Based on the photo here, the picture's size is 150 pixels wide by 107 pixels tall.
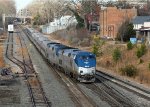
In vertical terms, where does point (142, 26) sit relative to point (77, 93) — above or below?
above

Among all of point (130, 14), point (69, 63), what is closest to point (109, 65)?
point (69, 63)

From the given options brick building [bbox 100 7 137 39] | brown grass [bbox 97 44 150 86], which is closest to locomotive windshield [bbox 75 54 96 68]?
brown grass [bbox 97 44 150 86]

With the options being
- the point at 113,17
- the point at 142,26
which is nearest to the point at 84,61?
the point at 142,26

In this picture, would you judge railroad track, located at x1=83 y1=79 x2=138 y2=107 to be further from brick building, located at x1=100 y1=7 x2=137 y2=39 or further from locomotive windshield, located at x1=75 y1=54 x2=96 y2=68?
brick building, located at x1=100 y1=7 x2=137 y2=39

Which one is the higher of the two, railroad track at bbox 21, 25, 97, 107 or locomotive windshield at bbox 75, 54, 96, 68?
locomotive windshield at bbox 75, 54, 96, 68

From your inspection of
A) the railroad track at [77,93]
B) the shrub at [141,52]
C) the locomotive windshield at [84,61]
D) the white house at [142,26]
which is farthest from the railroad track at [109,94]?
the white house at [142,26]

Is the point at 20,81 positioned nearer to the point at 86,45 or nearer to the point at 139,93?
the point at 139,93

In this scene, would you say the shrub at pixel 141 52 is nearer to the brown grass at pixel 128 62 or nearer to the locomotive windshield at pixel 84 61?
the brown grass at pixel 128 62

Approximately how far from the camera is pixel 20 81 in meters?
30.5

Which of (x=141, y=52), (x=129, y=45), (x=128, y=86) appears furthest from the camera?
(x=129, y=45)

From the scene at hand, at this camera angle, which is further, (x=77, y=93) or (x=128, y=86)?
(x=128, y=86)

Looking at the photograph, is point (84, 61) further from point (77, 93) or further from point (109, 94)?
point (109, 94)

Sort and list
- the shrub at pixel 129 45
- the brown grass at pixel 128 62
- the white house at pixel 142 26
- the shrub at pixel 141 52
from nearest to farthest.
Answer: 1. the brown grass at pixel 128 62
2. the shrub at pixel 141 52
3. the shrub at pixel 129 45
4. the white house at pixel 142 26

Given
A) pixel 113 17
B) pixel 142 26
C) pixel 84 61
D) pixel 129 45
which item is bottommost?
pixel 84 61
